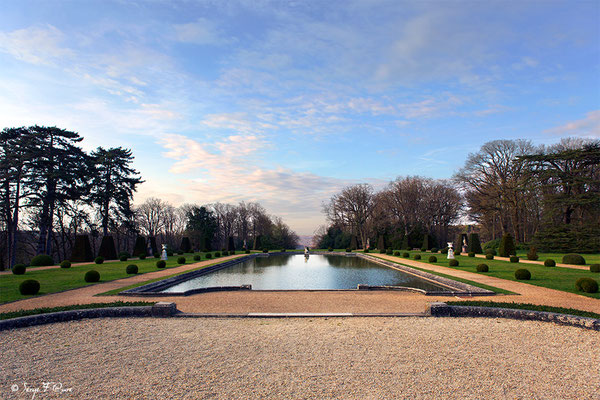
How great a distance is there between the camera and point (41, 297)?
34.7 ft

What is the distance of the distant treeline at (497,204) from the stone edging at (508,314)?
27.2 meters

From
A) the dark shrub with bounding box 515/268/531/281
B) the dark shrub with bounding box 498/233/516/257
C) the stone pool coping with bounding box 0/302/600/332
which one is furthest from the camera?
the dark shrub with bounding box 498/233/516/257

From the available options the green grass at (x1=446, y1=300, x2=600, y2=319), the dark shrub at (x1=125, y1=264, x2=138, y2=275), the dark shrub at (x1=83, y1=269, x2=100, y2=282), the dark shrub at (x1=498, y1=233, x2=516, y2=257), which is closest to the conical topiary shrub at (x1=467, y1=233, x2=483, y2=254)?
the dark shrub at (x1=498, y1=233, x2=516, y2=257)

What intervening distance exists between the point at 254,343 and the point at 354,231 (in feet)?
147

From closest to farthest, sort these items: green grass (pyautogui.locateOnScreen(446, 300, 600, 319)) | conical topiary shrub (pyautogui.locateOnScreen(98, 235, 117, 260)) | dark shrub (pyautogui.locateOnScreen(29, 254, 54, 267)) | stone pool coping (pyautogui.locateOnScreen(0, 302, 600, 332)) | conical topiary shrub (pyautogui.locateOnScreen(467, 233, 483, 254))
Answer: green grass (pyautogui.locateOnScreen(446, 300, 600, 319)), stone pool coping (pyautogui.locateOnScreen(0, 302, 600, 332)), dark shrub (pyautogui.locateOnScreen(29, 254, 54, 267)), conical topiary shrub (pyautogui.locateOnScreen(98, 235, 117, 260)), conical topiary shrub (pyautogui.locateOnScreen(467, 233, 483, 254))

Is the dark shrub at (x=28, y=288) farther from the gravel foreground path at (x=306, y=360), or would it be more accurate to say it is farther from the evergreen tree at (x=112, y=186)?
the evergreen tree at (x=112, y=186)

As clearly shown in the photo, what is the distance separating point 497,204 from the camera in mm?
37312

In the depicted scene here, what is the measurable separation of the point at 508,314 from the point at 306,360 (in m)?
5.19

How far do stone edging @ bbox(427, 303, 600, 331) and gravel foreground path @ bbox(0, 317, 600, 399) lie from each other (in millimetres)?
266

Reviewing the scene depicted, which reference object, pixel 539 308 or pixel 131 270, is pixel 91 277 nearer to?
pixel 131 270

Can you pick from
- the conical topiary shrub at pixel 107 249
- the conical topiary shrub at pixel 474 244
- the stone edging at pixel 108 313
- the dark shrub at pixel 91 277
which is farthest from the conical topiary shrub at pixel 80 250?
the conical topiary shrub at pixel 474 244

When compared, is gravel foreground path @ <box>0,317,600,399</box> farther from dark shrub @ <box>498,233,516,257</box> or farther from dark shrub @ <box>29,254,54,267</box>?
dark shrub @ <box>498,233,516,257</box>

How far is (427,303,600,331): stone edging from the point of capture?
6.62 metres

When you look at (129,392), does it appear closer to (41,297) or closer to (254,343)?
(254,343)
